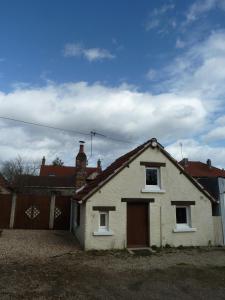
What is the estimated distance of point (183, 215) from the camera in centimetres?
1712

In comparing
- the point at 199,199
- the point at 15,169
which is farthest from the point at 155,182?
the point at 15,169

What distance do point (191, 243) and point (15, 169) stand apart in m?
32.9

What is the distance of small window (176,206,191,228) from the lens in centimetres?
1695

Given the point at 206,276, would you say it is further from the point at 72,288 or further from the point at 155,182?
the point at 155,182

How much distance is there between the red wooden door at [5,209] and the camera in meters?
21.3

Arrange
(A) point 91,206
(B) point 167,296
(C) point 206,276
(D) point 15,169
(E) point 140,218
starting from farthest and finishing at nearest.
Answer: (D) point 15,169
(E) point 140,218
(A) point 91,206
(C) point 206,276
(B) point 167,296

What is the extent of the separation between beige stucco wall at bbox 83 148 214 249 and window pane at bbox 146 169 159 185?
1.44 ft

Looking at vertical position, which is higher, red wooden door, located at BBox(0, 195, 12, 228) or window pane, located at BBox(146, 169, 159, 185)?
window pane, located at BBox(146, 169, 159, 185)

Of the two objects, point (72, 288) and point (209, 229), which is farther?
point (209, 229)

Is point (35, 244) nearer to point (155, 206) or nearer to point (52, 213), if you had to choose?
point (52, 213)

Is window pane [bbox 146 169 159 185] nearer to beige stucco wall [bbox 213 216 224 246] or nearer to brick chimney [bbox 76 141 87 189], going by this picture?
beige stucco wall [bbox 213 216 224 246]

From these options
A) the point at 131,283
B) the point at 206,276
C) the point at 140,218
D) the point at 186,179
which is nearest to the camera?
the point at 131,283

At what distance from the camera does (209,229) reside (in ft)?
56.0

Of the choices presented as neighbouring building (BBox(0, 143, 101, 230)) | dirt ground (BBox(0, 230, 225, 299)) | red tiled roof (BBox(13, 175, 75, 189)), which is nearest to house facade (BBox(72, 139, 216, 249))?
dirt ground (BBox(0, 230, 225, 299))
